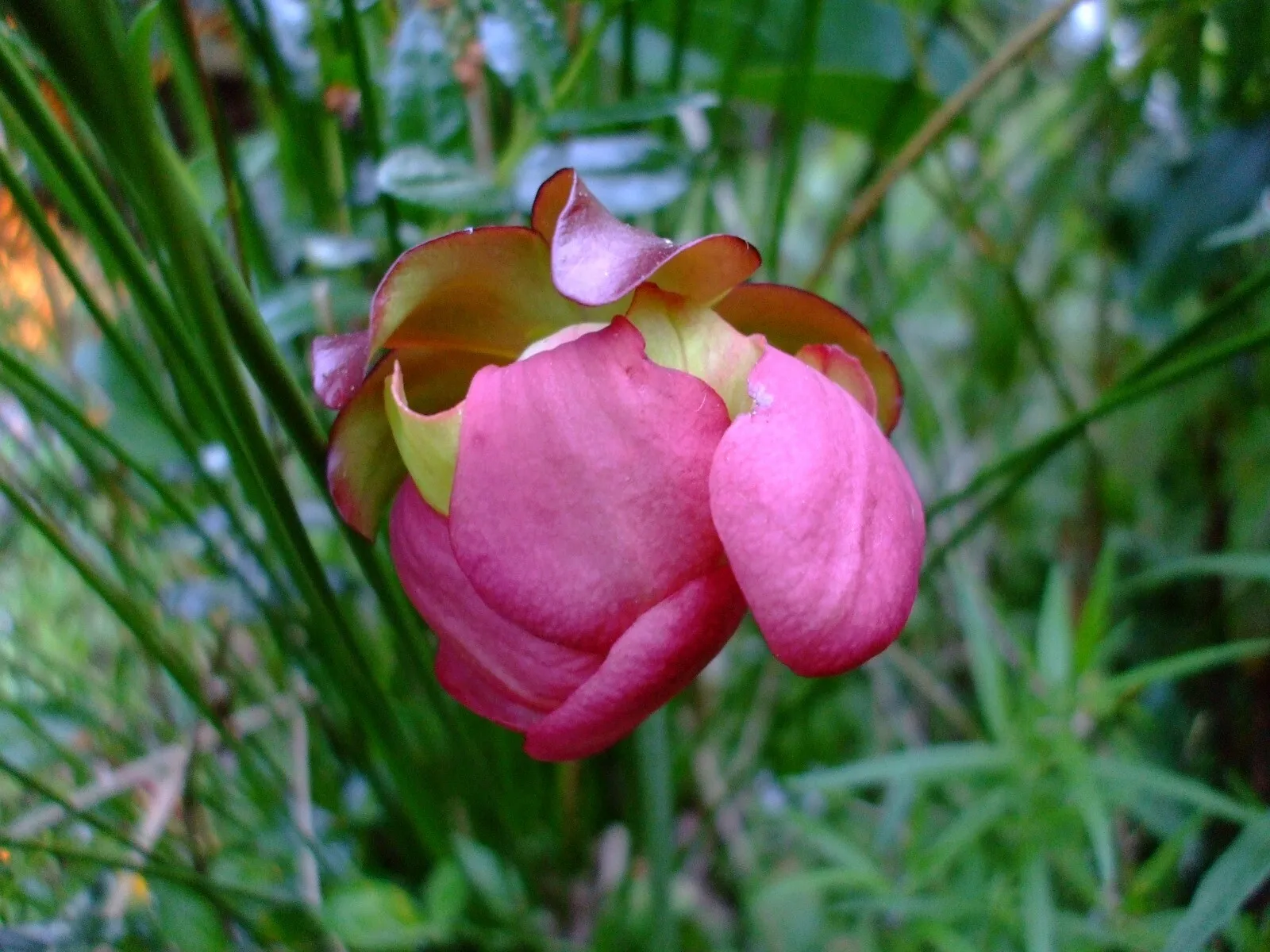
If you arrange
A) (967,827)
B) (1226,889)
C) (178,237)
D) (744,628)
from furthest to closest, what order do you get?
(744,628) < (967,827) < (1226,889) < (178,237)

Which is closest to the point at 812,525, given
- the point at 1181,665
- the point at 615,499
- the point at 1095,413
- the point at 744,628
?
the point at 615,499

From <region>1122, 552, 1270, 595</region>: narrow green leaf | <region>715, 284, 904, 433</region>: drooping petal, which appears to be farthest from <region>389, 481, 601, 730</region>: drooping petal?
<region>1122, 552, 1270, 595</region>: narrow green leaf

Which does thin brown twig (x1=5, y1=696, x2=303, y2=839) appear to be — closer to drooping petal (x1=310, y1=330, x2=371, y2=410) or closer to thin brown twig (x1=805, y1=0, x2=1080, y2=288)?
drooping petal (x1=310, y1=330, x2=371, y2=410)

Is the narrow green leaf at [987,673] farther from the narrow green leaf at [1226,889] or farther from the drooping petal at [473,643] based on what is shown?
the drooping petal at [473,643]

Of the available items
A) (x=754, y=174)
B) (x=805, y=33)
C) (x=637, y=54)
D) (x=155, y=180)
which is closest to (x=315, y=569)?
(x=155, y=180)

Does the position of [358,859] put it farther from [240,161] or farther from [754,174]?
[754,174]

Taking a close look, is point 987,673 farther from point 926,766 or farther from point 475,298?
point 475,298
